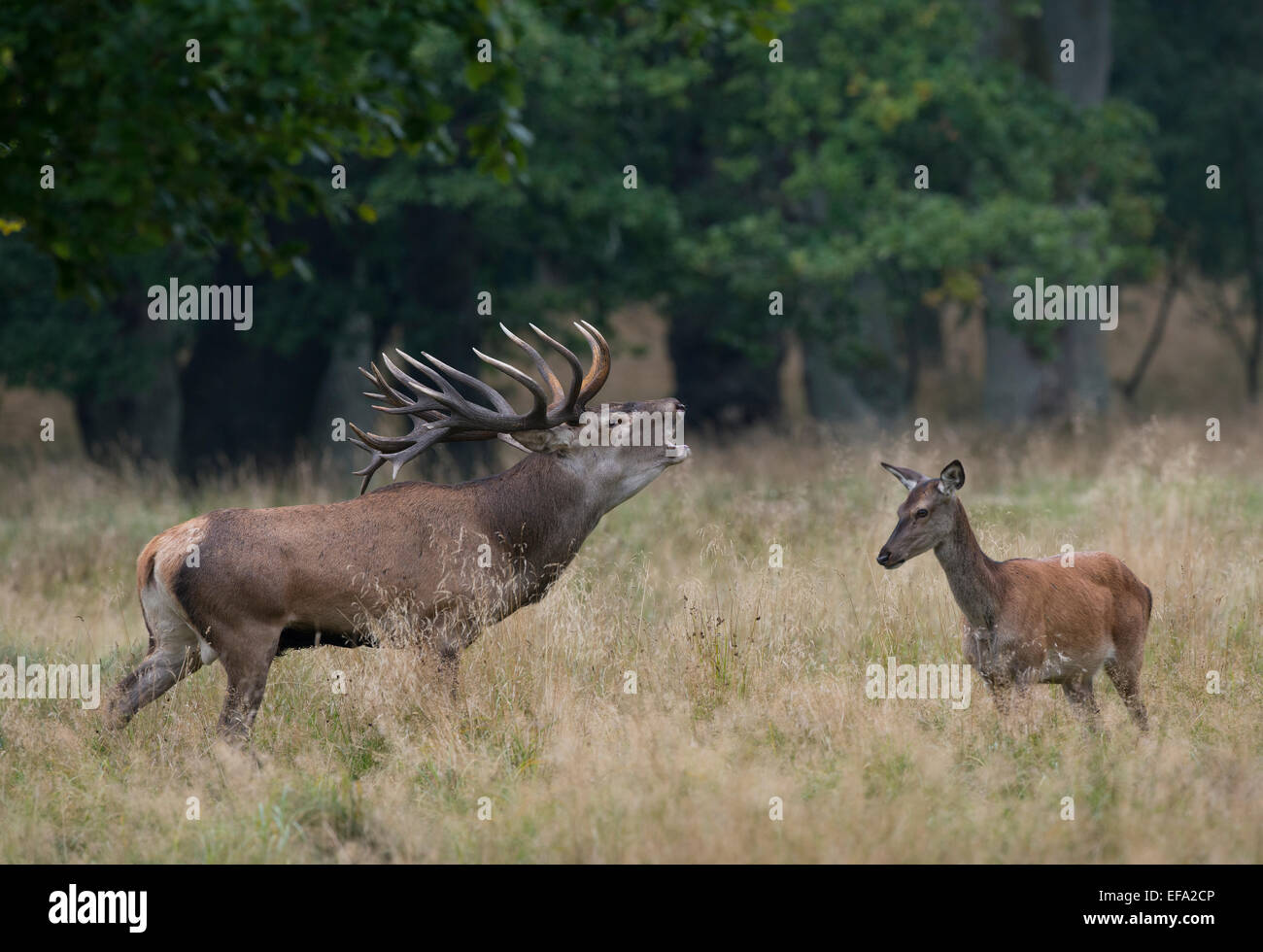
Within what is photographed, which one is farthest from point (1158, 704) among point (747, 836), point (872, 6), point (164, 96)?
point (872, 6)

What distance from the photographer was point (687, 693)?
7230mm

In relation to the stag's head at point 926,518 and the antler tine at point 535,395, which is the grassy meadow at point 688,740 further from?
the antler tine at point 535,395

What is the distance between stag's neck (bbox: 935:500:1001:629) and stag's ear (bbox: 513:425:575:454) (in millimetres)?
1933

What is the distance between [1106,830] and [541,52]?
1154 centimetres

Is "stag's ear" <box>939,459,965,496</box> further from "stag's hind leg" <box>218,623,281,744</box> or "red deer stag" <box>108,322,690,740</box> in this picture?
"stag's hind leg" <box>218,623,281,744</box>

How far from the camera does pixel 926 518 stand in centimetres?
705

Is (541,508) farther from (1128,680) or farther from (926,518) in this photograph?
(1128,680)

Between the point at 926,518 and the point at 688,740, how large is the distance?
1.51 meters

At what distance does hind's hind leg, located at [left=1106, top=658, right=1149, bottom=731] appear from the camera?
713cm
